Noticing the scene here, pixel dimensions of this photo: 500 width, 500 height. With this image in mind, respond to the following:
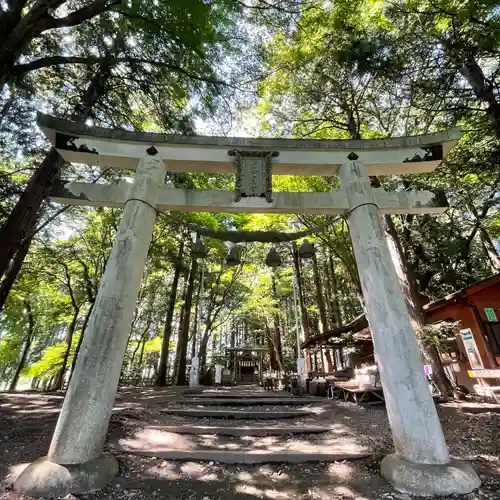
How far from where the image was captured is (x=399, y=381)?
2.98 m

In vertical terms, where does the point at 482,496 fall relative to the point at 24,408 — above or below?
below

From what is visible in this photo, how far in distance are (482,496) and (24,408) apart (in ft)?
24.7

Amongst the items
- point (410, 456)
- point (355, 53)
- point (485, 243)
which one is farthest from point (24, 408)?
point (485, 243)

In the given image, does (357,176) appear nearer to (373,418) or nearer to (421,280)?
(373,418)

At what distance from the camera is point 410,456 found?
274 centimetres

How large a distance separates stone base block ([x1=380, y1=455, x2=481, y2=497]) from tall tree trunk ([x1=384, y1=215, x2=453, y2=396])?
180 inches

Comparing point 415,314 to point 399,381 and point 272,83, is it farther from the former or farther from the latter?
point 272,83

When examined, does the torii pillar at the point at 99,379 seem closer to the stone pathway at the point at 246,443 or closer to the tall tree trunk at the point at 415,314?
the stone pathway at the point at 246,443

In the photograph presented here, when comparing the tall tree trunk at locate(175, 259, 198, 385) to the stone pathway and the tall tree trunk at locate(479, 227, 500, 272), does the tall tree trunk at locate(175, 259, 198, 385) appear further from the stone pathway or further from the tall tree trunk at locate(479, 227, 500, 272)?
the tall tree trunk at locate(479, 227, 500, 272)

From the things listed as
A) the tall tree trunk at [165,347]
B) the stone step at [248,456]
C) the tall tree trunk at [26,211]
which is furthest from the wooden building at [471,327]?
the tall tree trunk at [26,211]

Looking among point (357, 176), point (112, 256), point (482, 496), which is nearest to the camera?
point (482, 496)

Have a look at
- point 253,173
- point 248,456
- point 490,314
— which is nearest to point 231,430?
point 248,456

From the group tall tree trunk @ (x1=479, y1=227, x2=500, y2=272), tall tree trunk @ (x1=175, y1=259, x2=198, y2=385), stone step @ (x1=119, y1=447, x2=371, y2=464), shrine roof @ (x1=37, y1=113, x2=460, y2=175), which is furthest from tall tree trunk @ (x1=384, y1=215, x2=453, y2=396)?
tall tree trunk @ (x1=175, y1=259, x2=198, y2=385)

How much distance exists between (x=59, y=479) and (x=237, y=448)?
201 cm
